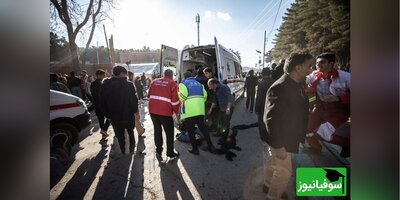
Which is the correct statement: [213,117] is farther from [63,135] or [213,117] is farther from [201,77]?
[63,135]

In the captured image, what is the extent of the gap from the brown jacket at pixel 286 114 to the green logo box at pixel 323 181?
22cm

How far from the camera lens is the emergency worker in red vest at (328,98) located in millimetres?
2434

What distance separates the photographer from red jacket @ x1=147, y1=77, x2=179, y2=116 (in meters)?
3.22

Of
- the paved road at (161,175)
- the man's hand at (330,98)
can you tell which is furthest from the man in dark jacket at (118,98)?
the man's hand at (330,98)

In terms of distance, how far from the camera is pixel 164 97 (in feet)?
10.6

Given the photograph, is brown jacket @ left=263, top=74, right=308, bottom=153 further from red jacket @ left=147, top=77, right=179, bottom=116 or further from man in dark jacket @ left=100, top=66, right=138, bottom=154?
man in dark jacket @ left=100, top=66, right=138, bottom=154

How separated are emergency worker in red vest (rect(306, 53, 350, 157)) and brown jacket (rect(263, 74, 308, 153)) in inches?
27.6

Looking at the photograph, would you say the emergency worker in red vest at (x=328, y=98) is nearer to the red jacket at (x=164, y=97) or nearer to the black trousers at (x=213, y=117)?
the red jacket at (x=164, y=97)

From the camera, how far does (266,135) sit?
2092 mm

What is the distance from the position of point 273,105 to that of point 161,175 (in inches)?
67.4

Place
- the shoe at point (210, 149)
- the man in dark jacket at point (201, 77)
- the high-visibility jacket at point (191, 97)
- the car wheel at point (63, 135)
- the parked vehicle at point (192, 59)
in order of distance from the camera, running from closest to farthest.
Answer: the car wheel at point (63, 135) < the high-visibility jacket at point (191, 97) < the shoe at point (210, 149) < the man in dark jacket at point (201, 77) < the parked vehicle at point (192, 59)

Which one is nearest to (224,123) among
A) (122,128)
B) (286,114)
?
(122,128)
